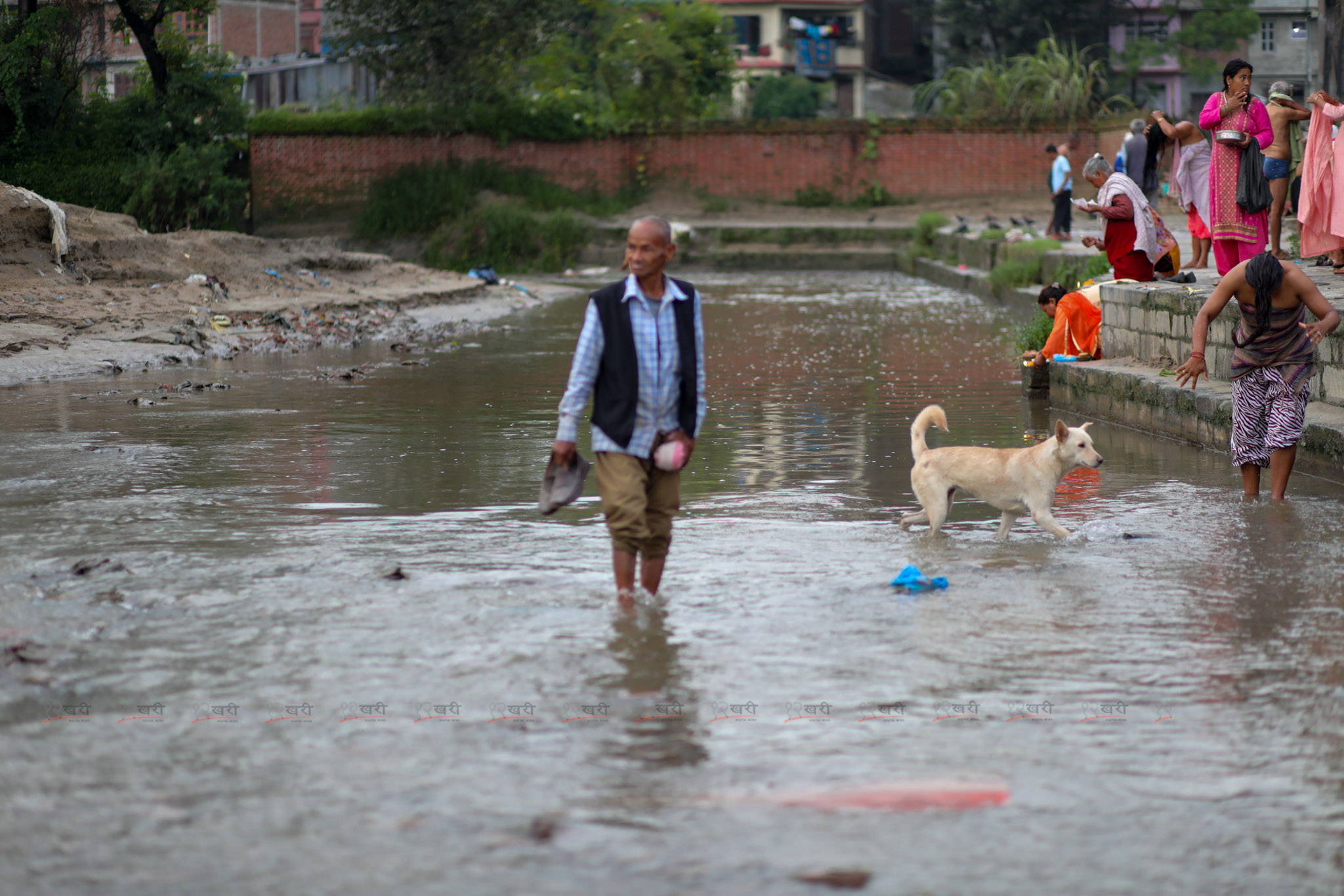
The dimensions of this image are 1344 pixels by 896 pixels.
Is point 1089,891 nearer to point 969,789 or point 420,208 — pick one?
point 969,789

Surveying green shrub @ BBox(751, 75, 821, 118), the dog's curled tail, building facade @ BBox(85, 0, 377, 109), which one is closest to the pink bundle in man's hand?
the dog's curled tail

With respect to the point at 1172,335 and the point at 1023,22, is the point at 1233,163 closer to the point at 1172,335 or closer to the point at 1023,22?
the point at 1172,335

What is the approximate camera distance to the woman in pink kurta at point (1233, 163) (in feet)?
36.4

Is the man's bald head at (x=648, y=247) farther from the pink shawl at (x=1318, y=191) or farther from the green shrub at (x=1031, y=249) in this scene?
the green shrub at (x=1031, y=249)

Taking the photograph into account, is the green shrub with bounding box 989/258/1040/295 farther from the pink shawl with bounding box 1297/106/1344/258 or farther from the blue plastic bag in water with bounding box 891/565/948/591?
the blue plastic bag in water with bounding box 891/565/948/591

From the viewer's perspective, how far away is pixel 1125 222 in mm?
12117

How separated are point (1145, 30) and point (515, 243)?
3196 centimetres

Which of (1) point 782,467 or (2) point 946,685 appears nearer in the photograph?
(2) point 946,685

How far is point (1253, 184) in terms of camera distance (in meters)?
11.1

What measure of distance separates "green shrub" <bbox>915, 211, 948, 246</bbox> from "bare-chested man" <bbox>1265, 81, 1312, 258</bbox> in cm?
1856

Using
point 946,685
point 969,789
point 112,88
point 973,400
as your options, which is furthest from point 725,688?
point 112,88

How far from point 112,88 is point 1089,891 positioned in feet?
149

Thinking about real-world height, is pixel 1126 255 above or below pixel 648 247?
above

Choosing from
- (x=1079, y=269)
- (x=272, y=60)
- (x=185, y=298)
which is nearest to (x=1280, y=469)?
(x=1079, y=269)
